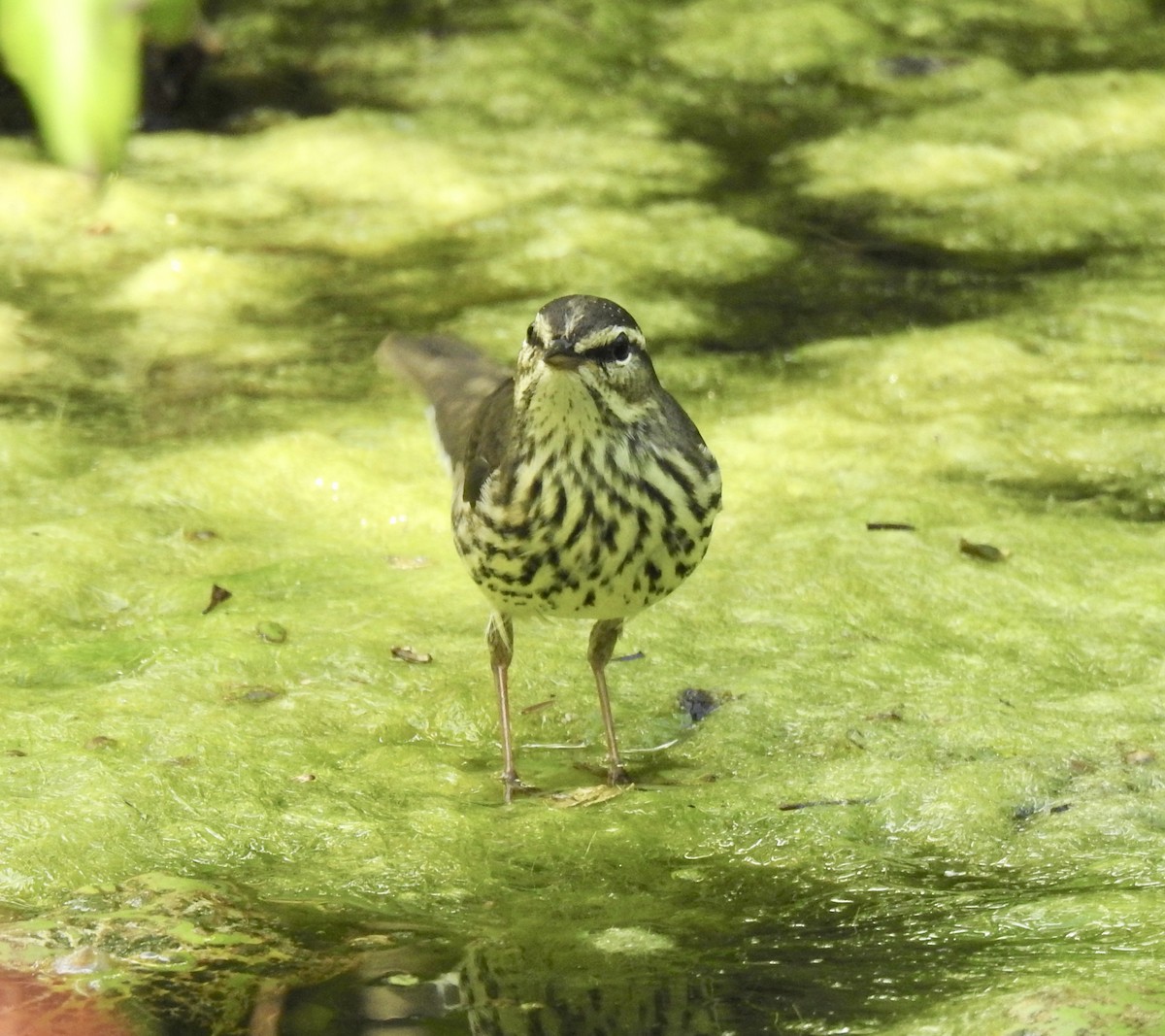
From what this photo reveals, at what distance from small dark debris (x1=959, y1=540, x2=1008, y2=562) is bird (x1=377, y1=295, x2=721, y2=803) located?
4.70ft

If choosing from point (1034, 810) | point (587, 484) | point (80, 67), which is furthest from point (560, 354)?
point (80, 67)

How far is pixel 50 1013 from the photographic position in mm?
2676

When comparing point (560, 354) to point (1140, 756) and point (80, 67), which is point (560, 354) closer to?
point (1140, 756)

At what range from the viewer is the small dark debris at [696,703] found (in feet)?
13.1

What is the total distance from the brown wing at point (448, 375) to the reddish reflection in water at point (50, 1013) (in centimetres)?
183

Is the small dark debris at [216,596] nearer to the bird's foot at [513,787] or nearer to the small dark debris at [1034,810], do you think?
Answer: the bird's foot at [513,787]

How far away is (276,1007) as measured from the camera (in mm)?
2750

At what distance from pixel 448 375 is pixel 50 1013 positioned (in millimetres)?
2446

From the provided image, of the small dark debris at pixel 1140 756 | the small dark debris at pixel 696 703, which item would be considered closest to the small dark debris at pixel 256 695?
the small dark debris at pixel 696 703

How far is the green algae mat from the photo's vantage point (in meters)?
3.03

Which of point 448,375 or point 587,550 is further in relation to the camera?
point 448,375

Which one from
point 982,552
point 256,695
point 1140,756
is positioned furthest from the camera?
point 982,552

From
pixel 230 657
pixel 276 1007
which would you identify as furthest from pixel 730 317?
pixel 276 1007

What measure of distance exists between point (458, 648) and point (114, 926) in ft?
4.79
